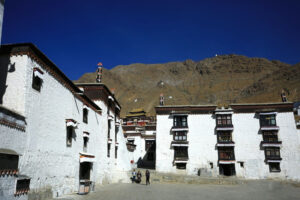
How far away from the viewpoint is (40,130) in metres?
12.3

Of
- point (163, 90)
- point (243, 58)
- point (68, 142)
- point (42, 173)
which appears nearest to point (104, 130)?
point (68, 142)

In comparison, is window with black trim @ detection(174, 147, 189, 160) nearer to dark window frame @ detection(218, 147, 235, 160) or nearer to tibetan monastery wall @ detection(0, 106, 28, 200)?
dark window frame @ detection(218, 147, 235, 160)

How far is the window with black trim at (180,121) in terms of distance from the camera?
103 ft

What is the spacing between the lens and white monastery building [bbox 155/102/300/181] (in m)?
28.6

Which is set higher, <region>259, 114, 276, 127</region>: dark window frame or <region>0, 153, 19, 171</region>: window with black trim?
<region>259, 114, 276, 127</region>: dark window frame

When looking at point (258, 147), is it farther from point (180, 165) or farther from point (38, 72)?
point (38, 72)

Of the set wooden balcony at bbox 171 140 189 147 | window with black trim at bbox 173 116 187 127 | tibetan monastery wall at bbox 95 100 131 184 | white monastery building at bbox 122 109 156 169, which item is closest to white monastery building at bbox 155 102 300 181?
window with black trim at bbox 173 116 187 127

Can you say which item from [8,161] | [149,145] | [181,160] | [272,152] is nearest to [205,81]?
[149,145]

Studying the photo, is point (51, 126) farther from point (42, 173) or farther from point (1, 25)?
point (1, 25)

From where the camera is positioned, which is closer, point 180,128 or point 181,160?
point 181,160

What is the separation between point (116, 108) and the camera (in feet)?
93.2

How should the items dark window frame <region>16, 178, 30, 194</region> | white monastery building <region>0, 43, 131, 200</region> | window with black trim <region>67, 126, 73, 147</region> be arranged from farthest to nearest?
window with black trim <region>67, 126, 73, 147</region> < dark window frame <region>16, 178, 30, 194</region> < white monastery building <region>0, 43, 131, 200</region>

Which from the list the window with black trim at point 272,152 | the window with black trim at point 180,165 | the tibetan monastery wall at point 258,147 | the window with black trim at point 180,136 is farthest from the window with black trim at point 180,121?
the window with black trim at point 272,152

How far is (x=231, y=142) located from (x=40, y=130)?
78.7ft
